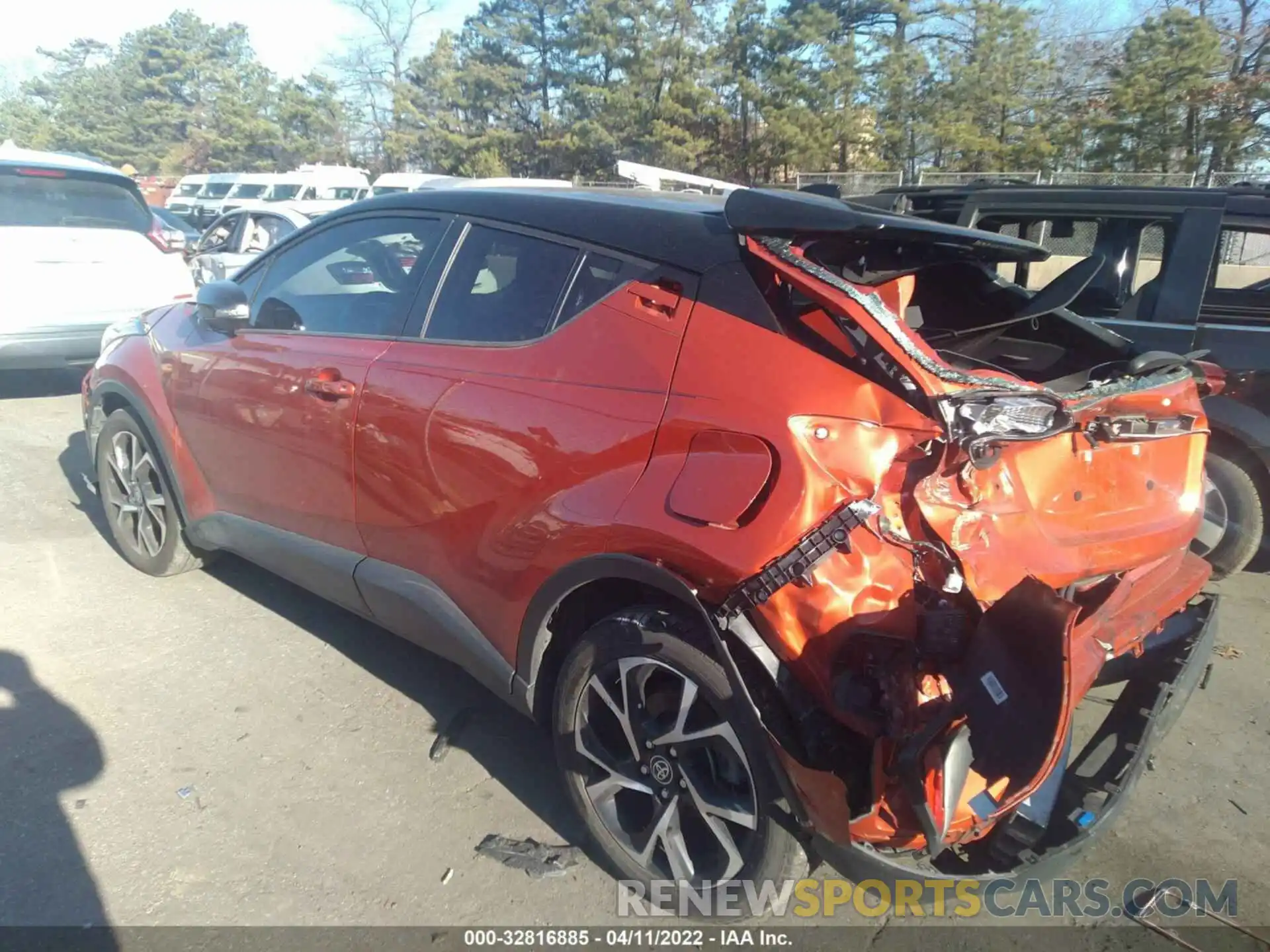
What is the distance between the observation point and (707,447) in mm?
2338

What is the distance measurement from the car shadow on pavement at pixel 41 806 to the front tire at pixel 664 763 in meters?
1.33

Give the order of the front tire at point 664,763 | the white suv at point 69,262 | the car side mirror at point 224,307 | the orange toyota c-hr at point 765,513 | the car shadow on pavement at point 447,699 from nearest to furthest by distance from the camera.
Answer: the orange toyota c-hr at point 765,513, the front tire at point 664,763, the car shadow on pavement at point 447,699, the car side mirror at point 224,307, the white suv at point 69,262

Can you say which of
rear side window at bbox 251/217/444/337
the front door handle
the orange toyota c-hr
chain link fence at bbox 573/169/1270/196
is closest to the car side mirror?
rear side window at bbox 251/217/444/337

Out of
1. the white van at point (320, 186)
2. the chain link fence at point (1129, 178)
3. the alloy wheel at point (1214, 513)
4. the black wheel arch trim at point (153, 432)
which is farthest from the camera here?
the white van at point (320, 186)

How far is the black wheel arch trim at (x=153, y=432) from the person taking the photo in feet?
14.1

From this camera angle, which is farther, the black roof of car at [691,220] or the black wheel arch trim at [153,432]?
the black wheel arch trim at [153,432]

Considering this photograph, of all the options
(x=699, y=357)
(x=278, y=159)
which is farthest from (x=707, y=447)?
(x=278, y=159)

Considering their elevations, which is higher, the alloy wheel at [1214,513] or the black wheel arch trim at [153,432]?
the black wheel arch trim at [153,432]

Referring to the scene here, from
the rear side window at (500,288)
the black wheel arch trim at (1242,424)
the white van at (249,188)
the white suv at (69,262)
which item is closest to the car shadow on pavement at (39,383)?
the white suv at (69,262)

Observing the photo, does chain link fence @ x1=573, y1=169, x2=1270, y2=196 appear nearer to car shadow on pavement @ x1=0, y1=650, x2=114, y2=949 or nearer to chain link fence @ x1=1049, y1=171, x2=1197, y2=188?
chain link fence @ x1=1049, y1=171, x2=1197, y2=188

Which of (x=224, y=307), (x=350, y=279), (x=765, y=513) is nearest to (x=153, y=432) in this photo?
(x=224, y=307)

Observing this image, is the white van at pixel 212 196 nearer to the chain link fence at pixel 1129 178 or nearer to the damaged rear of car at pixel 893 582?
the chain link fence at pixel 1129 178

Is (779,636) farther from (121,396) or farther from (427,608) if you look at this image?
(121,396)

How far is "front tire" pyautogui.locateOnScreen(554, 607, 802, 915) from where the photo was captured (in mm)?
2344
